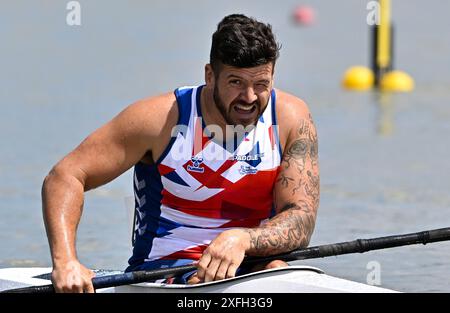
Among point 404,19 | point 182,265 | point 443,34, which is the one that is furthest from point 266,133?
point 404,19

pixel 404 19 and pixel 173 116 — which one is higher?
pixel 404 19

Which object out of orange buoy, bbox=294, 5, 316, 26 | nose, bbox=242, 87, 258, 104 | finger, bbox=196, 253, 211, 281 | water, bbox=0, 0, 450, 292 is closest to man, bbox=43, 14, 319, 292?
nose, bbox=242, 87, 258, 104

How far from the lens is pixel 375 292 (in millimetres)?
5480

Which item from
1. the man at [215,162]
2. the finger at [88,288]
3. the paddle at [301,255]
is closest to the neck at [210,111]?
the man at [215,162]

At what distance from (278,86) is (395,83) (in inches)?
76.2

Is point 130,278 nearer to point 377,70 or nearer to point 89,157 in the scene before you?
point 89,157

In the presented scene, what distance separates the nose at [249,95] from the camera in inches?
234

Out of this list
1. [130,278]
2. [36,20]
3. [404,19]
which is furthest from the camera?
[404,19]

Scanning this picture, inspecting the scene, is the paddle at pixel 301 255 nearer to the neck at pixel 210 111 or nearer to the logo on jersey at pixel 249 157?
the logo on jersey at pixel 249 157

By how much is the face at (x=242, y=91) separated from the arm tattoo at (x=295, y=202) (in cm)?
32

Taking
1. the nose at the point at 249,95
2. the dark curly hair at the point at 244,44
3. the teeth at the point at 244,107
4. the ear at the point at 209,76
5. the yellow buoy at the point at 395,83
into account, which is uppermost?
the yellow buoy at the point at 395,83

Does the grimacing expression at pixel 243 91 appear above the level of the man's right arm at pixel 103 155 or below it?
above

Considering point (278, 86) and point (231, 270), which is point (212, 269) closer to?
point (231, 270)

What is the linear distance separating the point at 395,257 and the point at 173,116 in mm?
2974
